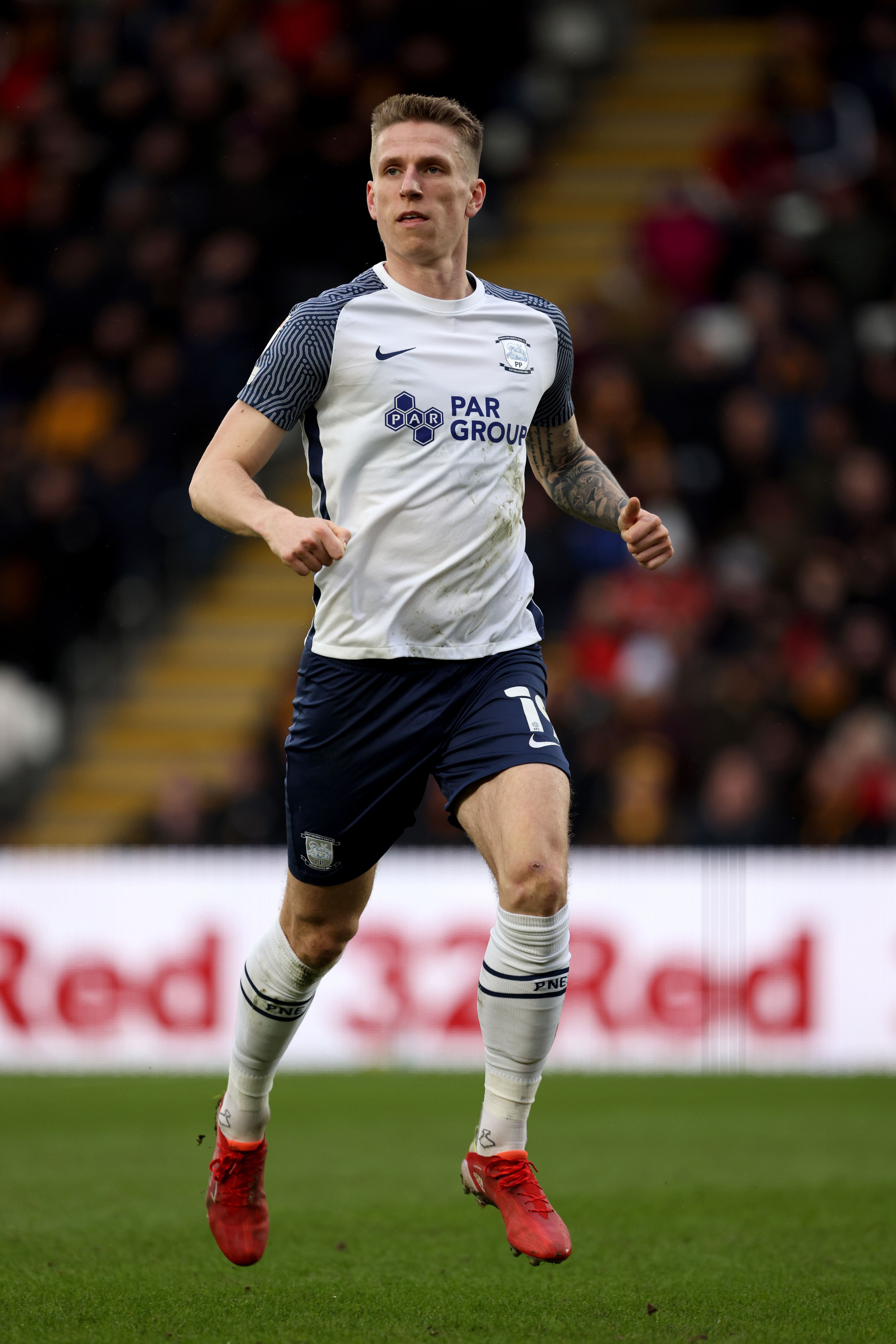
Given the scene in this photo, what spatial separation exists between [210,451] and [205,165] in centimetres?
1136

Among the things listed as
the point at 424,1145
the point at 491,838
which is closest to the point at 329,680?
the point at 491,838

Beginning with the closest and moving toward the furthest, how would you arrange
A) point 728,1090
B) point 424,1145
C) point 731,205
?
point 424,1145 → point 728,1090 → point 731,205

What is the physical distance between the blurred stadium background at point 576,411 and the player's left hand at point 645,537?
19.7 ft

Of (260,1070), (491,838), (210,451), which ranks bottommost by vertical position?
(260,1070)

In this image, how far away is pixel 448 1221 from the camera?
6004 millimetres

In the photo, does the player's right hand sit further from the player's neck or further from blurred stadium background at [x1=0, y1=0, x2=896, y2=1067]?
blurred stadium background at [x1=0, y1=0, x2=896, y2=1067]

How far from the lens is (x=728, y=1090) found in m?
9.85

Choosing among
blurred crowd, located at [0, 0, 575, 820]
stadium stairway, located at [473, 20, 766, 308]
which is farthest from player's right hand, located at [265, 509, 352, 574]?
stadium stairway, located at [473, 20, 766, 308]

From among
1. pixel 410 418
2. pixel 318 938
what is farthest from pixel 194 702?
pixel 410 418

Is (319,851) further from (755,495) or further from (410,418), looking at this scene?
(755,495)

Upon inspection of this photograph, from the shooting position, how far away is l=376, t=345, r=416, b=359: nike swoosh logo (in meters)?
4.59

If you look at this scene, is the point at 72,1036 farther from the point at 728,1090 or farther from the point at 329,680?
the point at 329,680

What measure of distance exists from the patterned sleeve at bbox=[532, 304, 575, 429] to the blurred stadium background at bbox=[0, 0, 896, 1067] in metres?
5.77

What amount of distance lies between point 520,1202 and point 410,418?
190 centimetres
